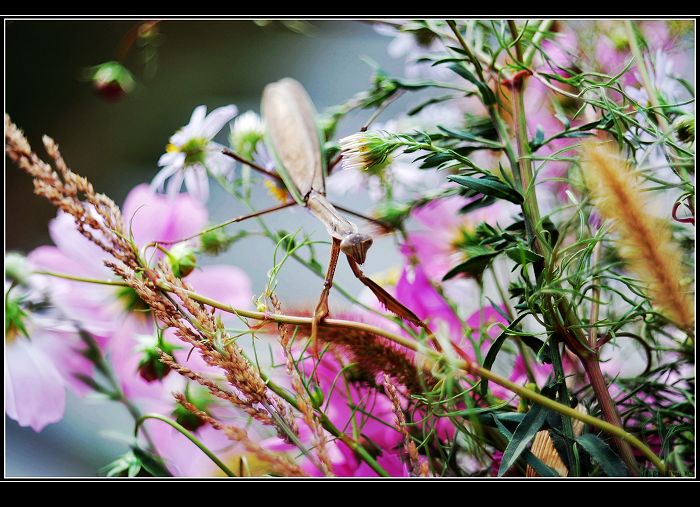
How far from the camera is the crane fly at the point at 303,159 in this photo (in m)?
0.23

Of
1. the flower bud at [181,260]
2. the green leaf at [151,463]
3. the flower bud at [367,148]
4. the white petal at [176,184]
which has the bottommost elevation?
the green leaf at [151,463]

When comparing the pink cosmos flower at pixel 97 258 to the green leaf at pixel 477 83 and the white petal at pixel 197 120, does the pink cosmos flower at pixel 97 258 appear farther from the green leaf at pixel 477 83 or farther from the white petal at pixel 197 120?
the green leaf at pixel 477 83

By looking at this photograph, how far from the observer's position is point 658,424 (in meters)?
0.26

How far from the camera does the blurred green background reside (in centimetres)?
36

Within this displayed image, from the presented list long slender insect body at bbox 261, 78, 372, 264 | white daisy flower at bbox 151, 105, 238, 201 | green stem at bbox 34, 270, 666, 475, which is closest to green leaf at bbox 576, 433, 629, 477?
green stem at bbox 34, 270, 666, 475

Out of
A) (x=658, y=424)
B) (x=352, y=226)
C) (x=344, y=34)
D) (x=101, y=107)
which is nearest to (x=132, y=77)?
(x=101, y=107)

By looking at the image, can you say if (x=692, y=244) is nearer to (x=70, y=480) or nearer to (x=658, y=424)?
(x=658, y=424)

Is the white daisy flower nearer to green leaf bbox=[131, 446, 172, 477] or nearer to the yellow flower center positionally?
the yellow flower center

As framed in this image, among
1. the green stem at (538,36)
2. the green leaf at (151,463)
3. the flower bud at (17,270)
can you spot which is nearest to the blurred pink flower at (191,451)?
the green leaf at (151,463)

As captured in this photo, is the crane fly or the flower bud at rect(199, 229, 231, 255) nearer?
the crane fly

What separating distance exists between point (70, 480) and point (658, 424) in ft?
0.88

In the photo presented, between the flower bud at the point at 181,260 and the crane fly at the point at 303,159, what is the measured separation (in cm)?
7

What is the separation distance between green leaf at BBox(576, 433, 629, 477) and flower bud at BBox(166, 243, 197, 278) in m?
0.18

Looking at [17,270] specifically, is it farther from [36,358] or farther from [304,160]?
[304,160]
